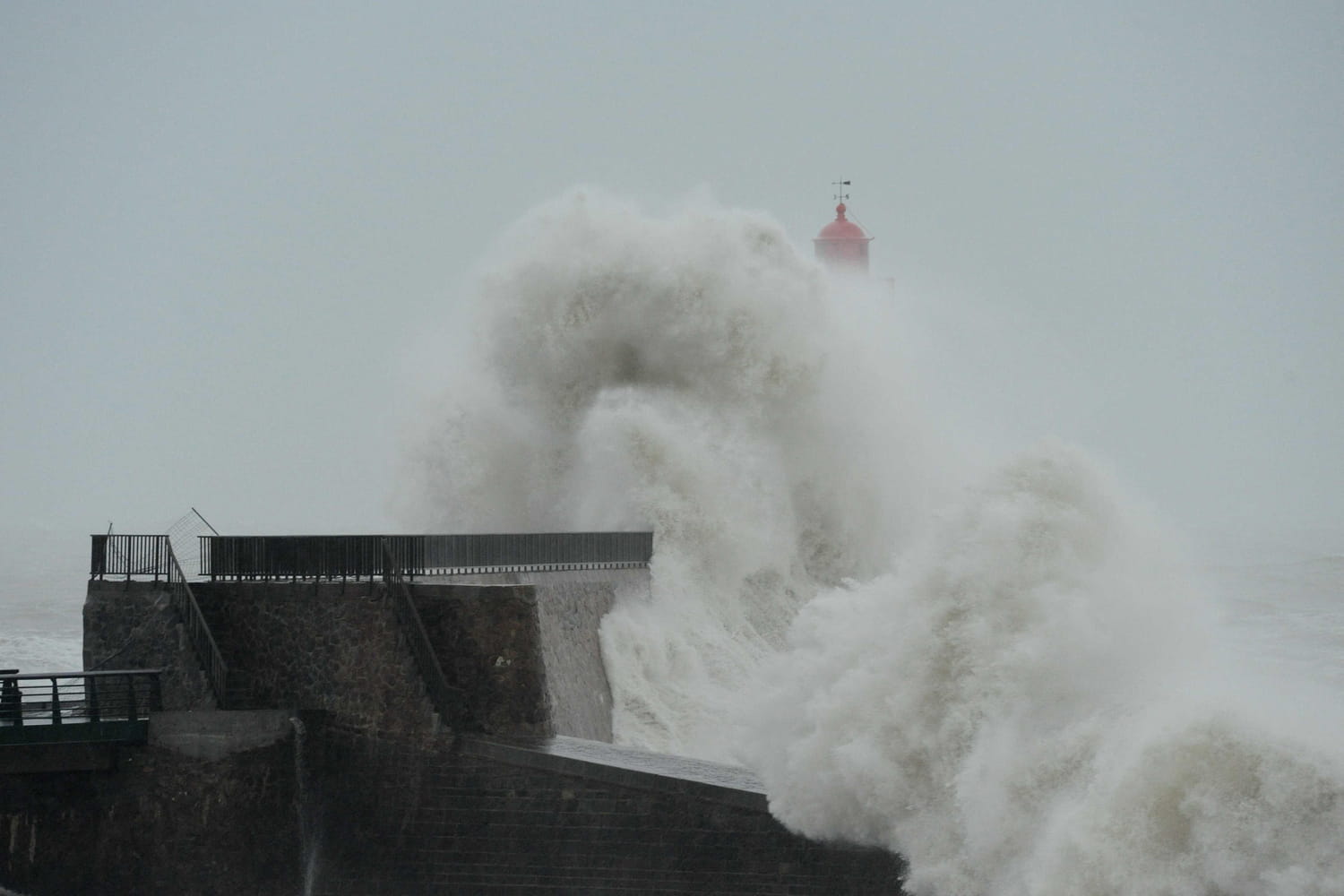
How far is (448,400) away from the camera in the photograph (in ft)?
92.1

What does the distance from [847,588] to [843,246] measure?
13.6 m

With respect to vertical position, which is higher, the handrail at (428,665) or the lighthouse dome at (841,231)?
the lighthouse dome at (841,231)

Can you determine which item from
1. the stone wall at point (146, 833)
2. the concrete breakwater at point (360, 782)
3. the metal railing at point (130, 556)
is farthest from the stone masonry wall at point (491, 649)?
the metal railing at point (130, 556)

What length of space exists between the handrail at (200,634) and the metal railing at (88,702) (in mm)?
441

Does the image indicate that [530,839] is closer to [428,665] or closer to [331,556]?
[428,665]

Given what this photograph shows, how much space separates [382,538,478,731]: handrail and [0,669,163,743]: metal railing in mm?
2011

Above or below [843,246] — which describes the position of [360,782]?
below

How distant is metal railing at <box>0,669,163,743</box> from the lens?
55.9 feet

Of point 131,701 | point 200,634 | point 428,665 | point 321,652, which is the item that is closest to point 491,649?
point 428,665

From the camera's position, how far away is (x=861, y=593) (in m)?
16.4

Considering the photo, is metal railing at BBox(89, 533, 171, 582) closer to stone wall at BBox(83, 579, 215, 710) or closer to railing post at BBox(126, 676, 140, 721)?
stone wall at BBox(83, 579, 215, 710)

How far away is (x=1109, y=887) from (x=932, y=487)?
17.5m

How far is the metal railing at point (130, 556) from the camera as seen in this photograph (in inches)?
721

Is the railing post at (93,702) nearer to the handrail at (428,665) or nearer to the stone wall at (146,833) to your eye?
the stone wall at (146,833)
